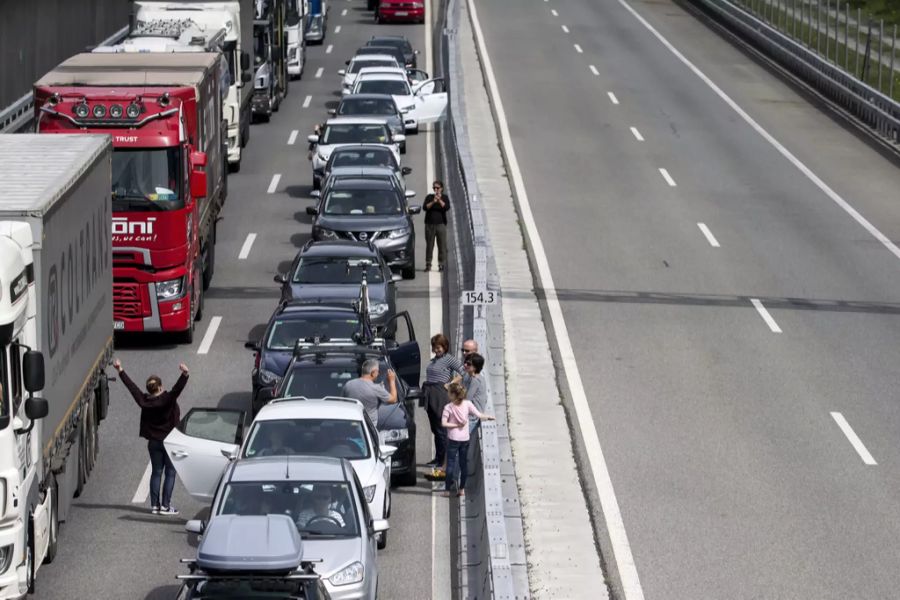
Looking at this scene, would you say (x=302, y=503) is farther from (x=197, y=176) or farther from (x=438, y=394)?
(x=197, y=176)

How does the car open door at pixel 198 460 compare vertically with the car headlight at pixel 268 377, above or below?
above

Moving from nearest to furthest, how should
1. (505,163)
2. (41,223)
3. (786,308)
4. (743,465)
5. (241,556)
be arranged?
(241,556)
(41,223)
(743,465)
(786,308)
(505,163)

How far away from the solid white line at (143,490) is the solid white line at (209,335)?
A: 6.12m

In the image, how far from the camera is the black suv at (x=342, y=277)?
25797mm

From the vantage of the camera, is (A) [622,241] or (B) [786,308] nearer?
(B) [786,308]

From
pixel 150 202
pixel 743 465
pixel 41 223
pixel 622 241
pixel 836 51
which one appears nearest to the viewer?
pixel 41 223

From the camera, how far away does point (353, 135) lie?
40000mm

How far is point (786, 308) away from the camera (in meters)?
28.5

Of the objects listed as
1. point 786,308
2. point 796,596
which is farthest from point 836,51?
point 796,596

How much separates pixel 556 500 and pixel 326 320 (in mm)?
5562

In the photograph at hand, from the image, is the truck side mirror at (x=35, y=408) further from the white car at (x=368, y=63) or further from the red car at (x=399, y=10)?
the red car at (x=399, y=10)

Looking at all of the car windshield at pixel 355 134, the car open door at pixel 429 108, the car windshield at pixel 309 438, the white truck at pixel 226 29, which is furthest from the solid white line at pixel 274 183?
the car windshield at pixel 309 438

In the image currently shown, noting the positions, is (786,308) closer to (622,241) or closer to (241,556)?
(622,241)

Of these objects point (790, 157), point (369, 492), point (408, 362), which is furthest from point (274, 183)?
point (369, 492)
